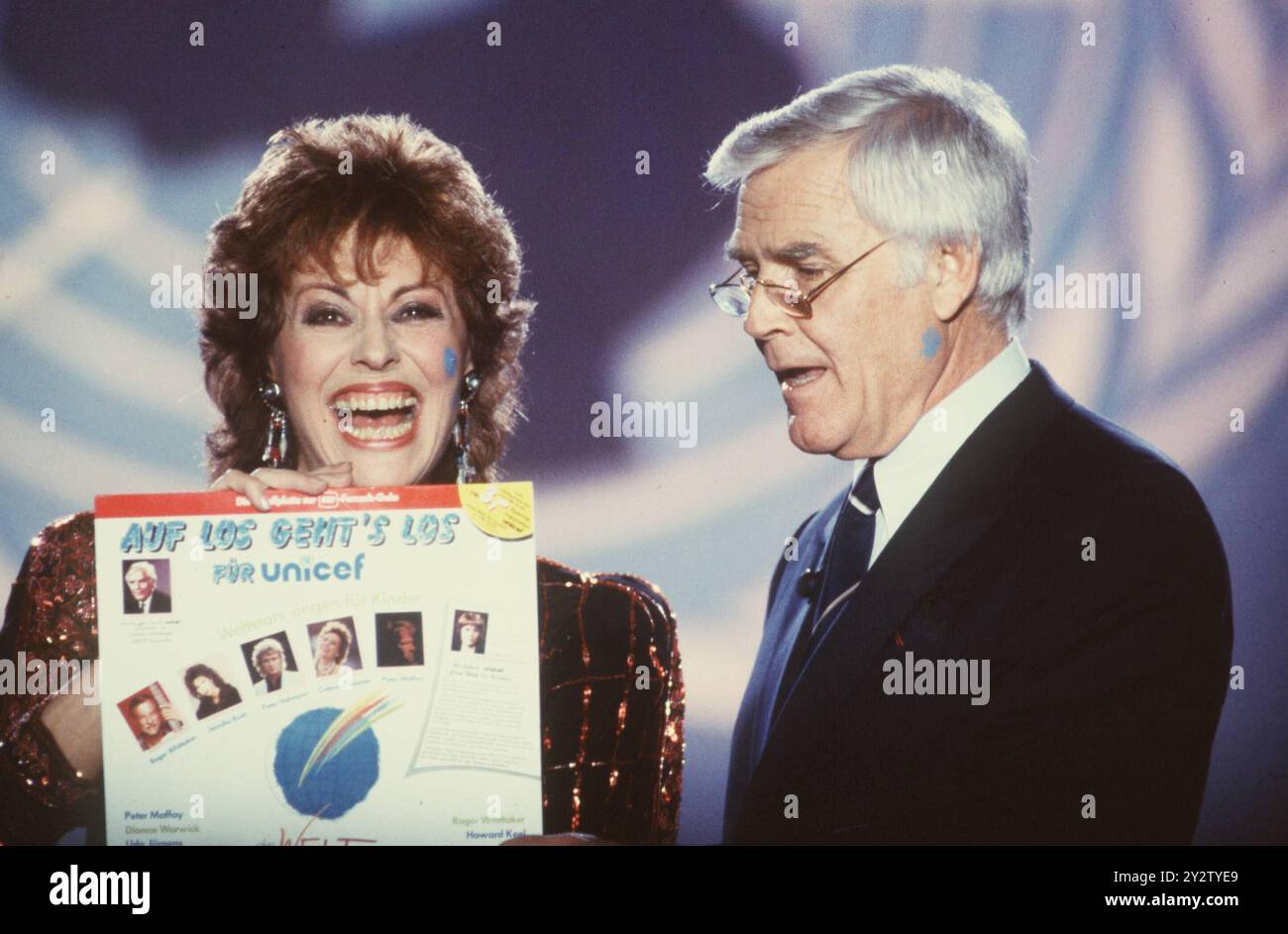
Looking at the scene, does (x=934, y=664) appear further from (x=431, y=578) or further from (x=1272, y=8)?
(x=1272, y=8)

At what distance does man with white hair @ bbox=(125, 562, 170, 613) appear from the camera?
2.25 m

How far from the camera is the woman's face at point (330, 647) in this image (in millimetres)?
2248

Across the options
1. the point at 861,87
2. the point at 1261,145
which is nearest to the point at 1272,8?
the point at 1261,145

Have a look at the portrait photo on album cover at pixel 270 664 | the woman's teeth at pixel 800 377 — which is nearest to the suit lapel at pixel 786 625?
the woman's teeth at pixel 800 377

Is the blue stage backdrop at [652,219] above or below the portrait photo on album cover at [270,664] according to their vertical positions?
above

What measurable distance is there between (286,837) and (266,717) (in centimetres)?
25

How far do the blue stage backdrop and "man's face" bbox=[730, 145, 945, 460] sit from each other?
0.97 feet

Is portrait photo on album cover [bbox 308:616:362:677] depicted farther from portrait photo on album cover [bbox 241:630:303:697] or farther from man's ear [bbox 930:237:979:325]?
man's ear [bbox 930:237:979:325]

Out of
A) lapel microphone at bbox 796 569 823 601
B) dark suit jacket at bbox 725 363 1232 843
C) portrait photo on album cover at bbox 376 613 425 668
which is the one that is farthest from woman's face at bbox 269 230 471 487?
dark suit jacket at bbox 725 363 1232 843

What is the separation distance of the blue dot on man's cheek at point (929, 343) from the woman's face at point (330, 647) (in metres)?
1.19

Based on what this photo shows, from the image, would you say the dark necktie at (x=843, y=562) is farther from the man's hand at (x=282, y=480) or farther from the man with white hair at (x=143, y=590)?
the man with white hair at (x=143, y=590)

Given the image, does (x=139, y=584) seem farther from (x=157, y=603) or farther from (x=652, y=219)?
(x=652, y=219)

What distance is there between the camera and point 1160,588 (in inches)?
77.8
